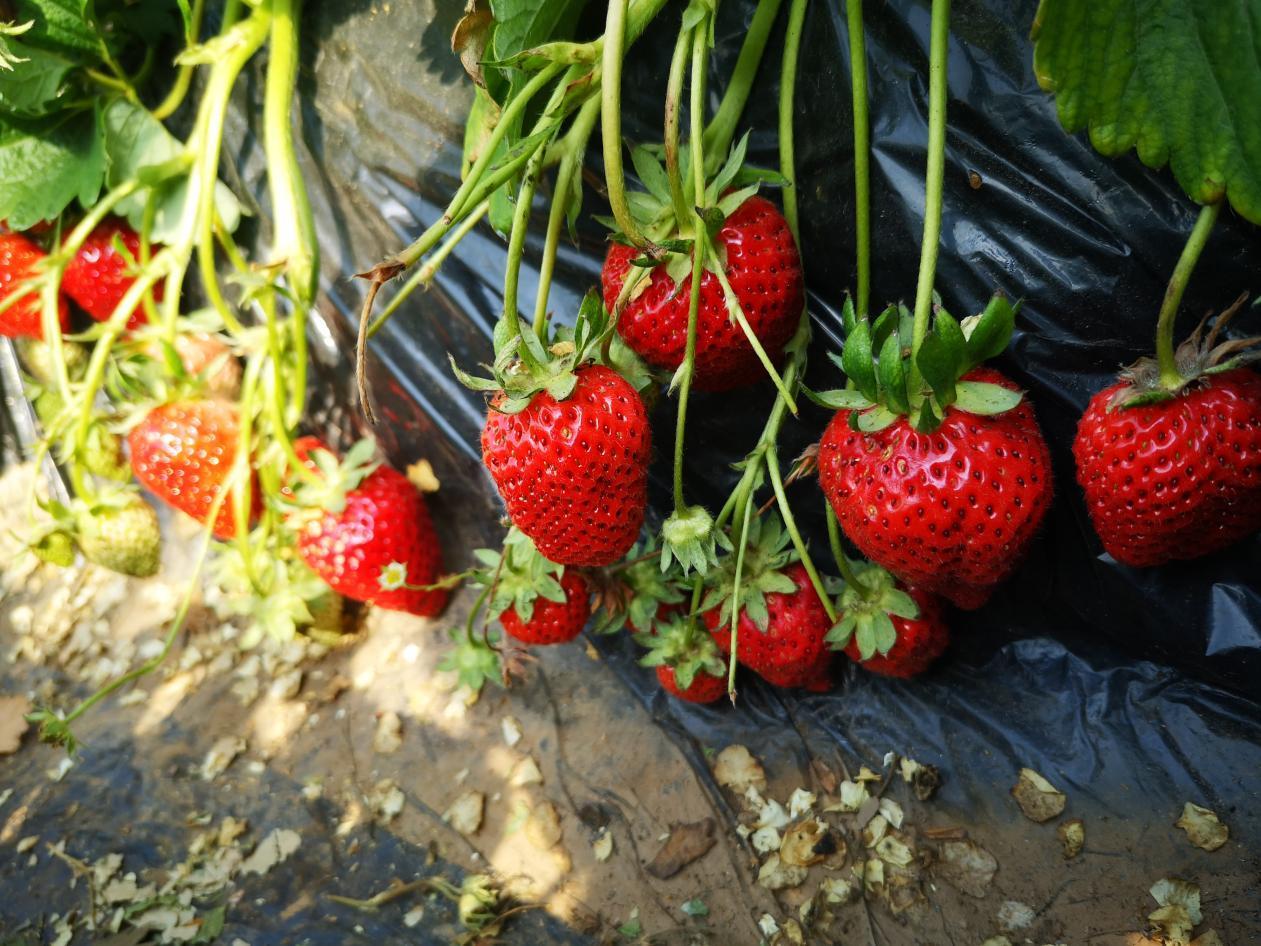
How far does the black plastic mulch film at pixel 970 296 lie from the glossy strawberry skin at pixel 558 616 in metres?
0.15

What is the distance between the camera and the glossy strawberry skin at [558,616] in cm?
99

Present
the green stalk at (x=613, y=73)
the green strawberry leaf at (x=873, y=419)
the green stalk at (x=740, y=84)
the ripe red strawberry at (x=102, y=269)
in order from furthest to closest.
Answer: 1. the ripe red strawberry at (x=102, y=269)
2. the green stalk at (x=740, y=84)
3. the green strawberry leaf at (x=873, y=419)
4. the green stalk at (x=613, y=73)

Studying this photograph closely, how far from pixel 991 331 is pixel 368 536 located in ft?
2.64

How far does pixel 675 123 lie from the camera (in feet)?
1.98

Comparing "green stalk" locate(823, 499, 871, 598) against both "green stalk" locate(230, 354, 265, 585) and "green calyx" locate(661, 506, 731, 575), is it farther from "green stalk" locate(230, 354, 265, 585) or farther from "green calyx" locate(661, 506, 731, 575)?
"green stalk" locate(230, 354, 265, 585)

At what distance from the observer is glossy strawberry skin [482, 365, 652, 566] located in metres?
0.67

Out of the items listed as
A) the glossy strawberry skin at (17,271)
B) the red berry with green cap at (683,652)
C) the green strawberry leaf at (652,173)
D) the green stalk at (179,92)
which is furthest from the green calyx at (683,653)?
the glossy strawberry skin at (17,271)

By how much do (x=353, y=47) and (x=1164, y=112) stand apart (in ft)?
2.97

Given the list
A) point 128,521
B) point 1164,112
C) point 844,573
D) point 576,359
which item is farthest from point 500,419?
point 128,521

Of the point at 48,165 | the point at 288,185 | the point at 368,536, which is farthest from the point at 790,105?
the point at 48,165

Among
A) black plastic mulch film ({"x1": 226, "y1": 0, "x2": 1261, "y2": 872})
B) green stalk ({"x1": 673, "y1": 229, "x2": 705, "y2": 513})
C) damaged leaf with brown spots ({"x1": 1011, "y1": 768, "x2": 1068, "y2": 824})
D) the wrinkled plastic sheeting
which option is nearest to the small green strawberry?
black plastic mulch film ({"x1": 226, "y1": 0, "x2": 1261, "y2": 872})

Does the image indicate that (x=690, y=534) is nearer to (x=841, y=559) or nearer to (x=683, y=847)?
(x=841, y=559)

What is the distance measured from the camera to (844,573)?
2.71ft

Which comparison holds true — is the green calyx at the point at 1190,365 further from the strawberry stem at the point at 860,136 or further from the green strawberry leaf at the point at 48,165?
the green strawberry leaf at the point at 48,165
